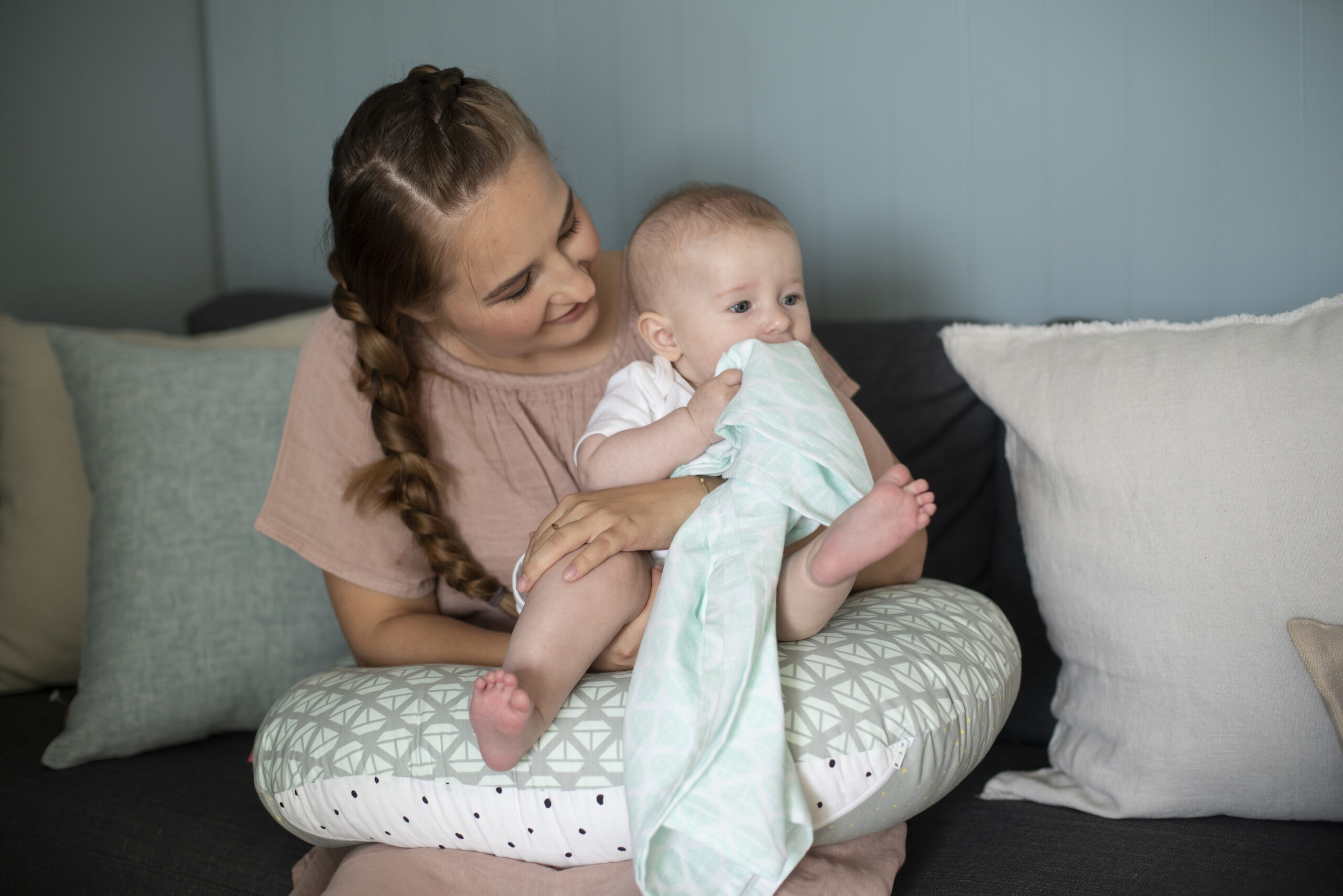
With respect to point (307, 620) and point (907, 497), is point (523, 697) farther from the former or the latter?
point (307, 620)

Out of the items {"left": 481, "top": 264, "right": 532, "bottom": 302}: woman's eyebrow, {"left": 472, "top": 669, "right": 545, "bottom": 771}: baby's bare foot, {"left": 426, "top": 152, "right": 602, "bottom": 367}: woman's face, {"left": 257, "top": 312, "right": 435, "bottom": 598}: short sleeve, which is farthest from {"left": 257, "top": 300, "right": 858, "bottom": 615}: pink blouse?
{"left": 472, "top": 669, "right": 545, "bottom": 771}: baby's bare foot

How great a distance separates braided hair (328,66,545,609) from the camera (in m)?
1.12

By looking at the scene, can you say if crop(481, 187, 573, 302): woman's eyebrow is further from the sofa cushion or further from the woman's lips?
the sofa cushion

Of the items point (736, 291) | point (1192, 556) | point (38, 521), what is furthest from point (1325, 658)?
point (38, 521)

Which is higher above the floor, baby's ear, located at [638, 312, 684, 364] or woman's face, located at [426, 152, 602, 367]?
woman's face, located at [426, 152, 602, 367]

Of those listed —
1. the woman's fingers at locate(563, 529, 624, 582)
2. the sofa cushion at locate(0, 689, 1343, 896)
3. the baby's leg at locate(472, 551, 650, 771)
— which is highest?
the woman's fingers at locate(563, 529, 624, 582)

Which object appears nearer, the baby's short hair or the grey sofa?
the grey sofa

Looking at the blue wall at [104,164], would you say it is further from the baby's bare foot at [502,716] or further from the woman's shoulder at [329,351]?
the baby's bare foot at [502,716]

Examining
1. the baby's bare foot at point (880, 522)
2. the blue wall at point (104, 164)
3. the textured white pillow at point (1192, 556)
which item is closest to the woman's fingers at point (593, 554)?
the baby's bare foot at point (880, 522)

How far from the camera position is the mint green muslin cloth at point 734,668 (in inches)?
32.2

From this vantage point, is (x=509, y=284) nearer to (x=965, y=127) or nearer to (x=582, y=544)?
(x=582, y=544)

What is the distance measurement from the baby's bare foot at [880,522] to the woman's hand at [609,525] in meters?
0.21

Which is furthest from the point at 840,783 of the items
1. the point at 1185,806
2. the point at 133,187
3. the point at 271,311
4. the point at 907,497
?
the point at 133,187

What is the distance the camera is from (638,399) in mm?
1187
